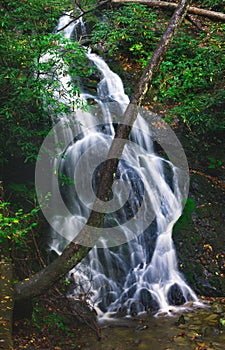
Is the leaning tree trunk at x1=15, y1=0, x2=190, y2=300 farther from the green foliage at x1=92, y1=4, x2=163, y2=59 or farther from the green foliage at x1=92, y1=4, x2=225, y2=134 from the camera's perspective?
the green foliage at x1=92, y1=4, x2=163, y2=59

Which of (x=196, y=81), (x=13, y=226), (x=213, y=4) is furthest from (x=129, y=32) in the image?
(x=13, y=226)

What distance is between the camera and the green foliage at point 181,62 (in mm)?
8633

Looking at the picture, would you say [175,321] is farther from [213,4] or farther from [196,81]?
[213,4]

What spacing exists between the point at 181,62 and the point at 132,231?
5.75 metres

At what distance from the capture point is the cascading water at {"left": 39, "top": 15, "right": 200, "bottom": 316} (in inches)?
228

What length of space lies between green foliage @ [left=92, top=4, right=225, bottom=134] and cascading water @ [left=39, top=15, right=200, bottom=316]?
1.50 m

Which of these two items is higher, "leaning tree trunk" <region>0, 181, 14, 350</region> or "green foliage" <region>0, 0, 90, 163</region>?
"green foliage" <region>0, 0, 90, 163</region>

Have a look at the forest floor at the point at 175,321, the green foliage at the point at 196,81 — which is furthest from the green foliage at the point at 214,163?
the forest floor at the point at 175,321

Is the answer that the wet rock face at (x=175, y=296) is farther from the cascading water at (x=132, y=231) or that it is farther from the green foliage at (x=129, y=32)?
the green foliage at (x=129, y=32)

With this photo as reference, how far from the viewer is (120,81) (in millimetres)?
9531

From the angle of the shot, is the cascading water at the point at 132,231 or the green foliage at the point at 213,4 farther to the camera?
the green foliage at the point at 213,4

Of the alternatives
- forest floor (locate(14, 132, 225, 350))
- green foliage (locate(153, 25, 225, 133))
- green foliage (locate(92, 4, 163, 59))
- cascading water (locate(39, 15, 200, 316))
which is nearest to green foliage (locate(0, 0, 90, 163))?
cascading water (locate(39, 15, 200, 316))

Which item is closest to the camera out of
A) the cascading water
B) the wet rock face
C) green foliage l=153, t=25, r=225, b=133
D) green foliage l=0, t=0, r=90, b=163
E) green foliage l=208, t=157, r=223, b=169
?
green foliage l=0, t=0, r=90, b=163

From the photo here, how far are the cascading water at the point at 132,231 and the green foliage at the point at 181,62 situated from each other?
150 centimetres
